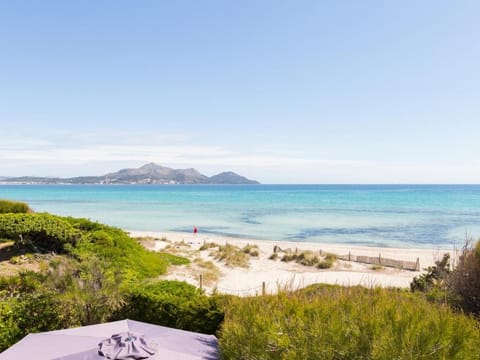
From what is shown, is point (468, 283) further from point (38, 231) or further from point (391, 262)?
point (38, 231)

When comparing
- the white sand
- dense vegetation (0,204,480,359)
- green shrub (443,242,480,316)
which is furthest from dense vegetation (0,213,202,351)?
the white sand

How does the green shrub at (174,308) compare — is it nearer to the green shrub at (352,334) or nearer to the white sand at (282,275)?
the green shrub at (352,334)

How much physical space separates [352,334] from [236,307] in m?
2.50

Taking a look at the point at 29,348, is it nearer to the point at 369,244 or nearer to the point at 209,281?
the point at 209,281

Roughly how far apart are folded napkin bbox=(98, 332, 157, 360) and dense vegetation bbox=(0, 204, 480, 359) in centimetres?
105

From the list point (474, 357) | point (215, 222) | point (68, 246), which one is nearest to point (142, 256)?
point (68, 246)

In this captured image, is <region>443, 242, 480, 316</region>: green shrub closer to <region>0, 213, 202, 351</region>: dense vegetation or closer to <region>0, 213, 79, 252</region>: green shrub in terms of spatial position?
<region>0, 213, 202, 351</region>: dense vegetation

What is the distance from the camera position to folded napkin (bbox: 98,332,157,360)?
14.9ft

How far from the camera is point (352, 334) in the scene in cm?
400

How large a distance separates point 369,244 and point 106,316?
2893 cm

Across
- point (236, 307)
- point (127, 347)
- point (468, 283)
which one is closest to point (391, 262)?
point (468, 283)

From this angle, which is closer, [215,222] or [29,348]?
[29,348]

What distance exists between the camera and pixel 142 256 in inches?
688

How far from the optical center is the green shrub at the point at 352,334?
12.0 feet
